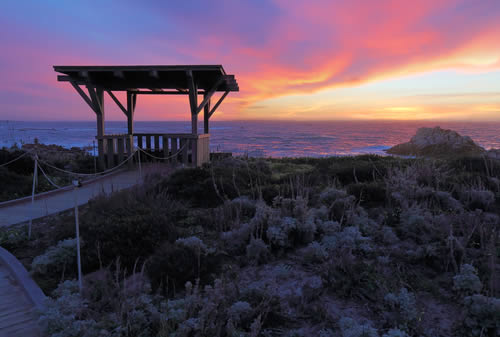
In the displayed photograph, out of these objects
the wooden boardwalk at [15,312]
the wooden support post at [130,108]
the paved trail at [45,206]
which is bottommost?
the wooden boardwalk at [15,312]

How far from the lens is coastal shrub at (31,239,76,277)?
3441 mm

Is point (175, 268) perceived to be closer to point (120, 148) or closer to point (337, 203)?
point (337, 203)

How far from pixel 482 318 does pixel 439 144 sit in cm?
2294

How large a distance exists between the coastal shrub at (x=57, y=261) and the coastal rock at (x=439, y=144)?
65.6 feet

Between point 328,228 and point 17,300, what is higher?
point 328,228

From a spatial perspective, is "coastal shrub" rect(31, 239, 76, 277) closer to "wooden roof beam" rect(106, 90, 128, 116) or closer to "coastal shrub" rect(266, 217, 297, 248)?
"coastal shrub" rect(266, 217, 297, 248)

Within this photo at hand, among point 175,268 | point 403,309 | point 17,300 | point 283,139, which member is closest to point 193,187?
point 175,268

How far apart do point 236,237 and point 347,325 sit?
2042 millimetres

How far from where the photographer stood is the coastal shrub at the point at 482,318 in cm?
233

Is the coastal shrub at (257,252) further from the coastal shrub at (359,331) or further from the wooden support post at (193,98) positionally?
the wooden support post at (193,98)

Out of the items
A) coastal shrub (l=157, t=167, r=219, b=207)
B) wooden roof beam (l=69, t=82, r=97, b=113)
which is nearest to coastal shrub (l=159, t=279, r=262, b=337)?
coastal shrub (l=157, t=167, r=219, b=207)

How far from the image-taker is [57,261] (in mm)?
3582

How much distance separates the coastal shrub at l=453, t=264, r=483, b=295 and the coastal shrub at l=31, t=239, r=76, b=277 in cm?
396

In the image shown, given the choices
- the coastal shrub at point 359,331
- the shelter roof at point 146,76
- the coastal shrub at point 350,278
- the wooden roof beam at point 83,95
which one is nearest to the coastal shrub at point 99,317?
the coastal shrub at point 359,331
